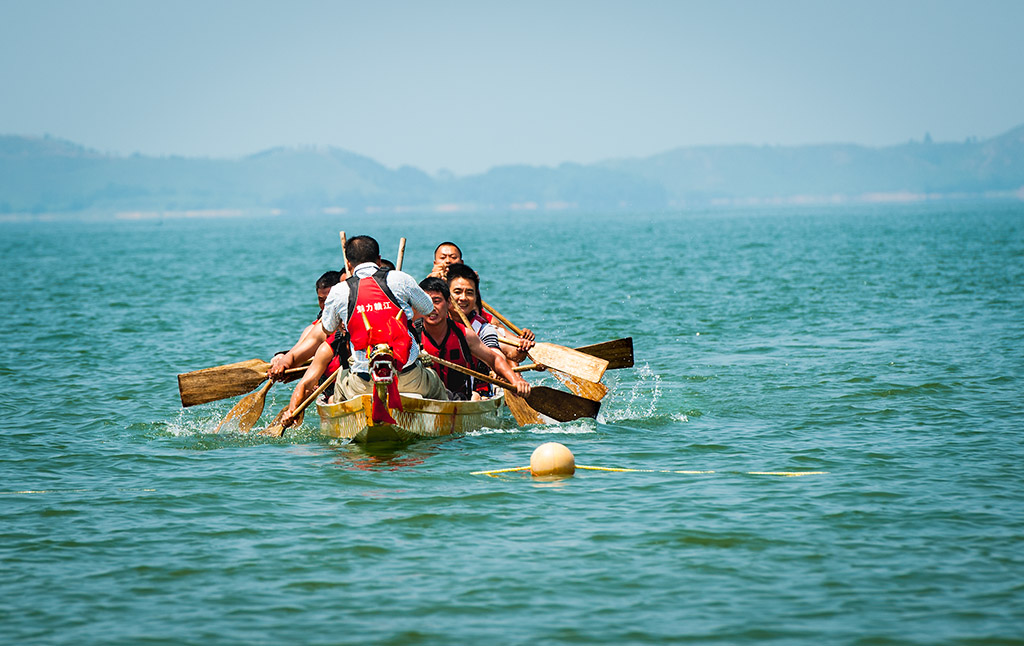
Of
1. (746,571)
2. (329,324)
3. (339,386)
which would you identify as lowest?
(746,571)

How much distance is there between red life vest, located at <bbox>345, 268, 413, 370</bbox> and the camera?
11.5 metres

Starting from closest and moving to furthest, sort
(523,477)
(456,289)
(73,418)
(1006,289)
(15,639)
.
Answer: (15,639), (523,477), (456,289), (73,418), (1006,289)

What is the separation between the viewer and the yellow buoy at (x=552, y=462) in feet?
37.2

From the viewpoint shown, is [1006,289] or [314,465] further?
[1006,289]

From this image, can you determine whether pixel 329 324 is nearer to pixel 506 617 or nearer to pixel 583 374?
pixel 583 374

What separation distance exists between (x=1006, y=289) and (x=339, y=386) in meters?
26.0

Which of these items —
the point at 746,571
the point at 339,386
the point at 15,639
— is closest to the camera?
the point at 15,639

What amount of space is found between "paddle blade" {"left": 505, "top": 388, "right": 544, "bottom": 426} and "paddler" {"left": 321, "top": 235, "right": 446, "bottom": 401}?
93.8 inches

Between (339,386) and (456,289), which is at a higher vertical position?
(456,289)

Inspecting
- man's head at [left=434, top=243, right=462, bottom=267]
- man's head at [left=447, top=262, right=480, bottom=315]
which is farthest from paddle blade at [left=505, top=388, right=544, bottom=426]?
man's head at [left=434, top=243, right=462, bottom=267]

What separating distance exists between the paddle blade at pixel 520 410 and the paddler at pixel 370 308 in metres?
2.38

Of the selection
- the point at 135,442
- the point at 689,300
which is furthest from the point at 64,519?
the point at 689,300

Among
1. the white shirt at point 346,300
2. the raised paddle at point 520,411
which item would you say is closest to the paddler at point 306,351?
the white shirt at point 346,300

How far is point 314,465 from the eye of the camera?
39.8ft
